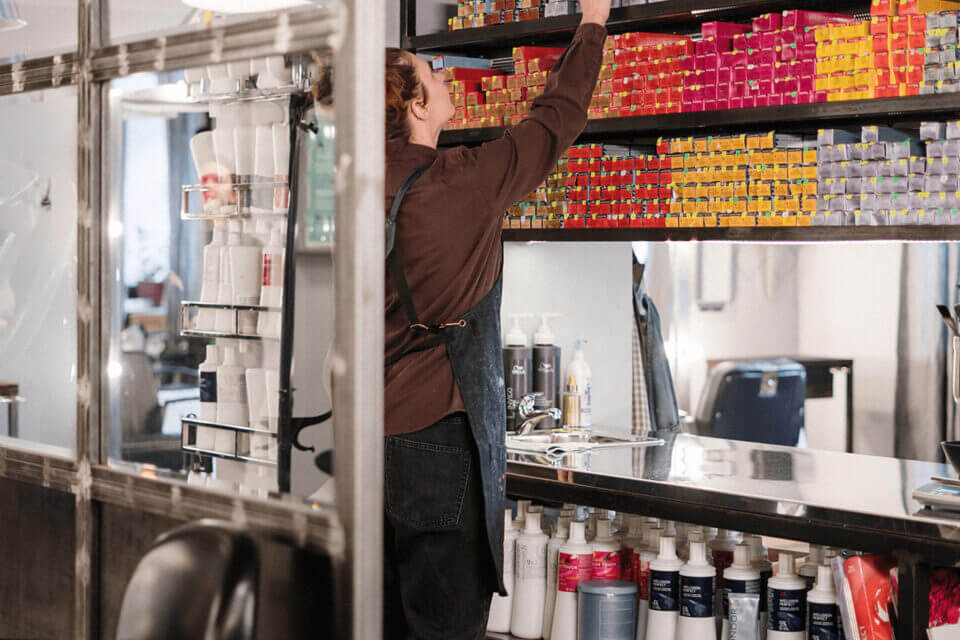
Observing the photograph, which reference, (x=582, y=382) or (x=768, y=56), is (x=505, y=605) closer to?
(x=582, y=382)

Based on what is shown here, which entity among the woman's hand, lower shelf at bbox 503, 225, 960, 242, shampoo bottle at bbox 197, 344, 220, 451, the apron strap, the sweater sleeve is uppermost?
the woman's hand

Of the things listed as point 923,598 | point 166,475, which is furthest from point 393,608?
point 923,598

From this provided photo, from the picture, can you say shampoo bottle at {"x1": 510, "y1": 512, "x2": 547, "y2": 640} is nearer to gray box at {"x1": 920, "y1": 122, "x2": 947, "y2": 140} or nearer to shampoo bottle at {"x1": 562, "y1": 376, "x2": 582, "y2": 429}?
shampoo bottle at {"x1": 562, "y1": 376, "x2": 582, "y2": 429}

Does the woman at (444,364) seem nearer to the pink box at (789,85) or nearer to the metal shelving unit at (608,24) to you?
the pink box at (789,85)

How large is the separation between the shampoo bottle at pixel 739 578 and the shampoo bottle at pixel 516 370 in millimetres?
1045

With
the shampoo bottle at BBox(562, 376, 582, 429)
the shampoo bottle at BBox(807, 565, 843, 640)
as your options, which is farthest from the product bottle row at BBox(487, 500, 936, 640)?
the shampoo bottle at BBox(562, 376, 582, 429)

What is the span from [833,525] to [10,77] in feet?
6.02

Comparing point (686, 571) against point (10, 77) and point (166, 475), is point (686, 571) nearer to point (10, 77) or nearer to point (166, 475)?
point (166, 475)

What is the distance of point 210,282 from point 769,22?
2.04 m

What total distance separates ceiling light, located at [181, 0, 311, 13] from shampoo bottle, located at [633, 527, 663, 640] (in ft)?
6.15

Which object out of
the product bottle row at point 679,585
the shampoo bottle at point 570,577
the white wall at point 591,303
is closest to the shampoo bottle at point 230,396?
the product bottle row at point 679,585

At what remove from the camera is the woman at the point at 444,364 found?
2227 mm

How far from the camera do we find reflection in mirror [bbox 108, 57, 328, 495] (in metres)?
1.47

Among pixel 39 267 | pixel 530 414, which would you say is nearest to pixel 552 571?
pixel 530 414
